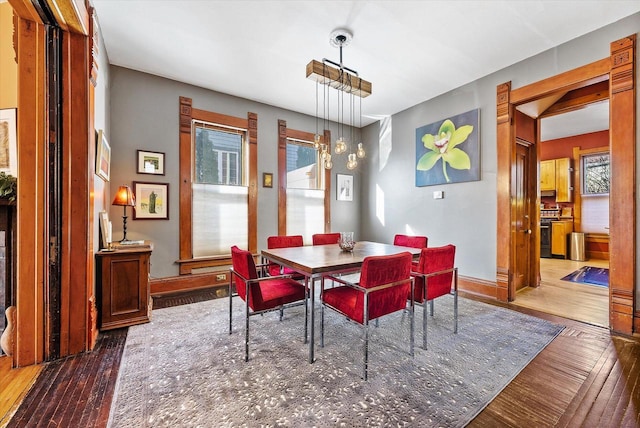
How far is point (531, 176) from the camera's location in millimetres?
4242

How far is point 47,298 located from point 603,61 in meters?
5.56

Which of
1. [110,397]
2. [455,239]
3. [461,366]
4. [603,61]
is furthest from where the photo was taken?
[455,239]

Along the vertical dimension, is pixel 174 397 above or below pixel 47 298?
below

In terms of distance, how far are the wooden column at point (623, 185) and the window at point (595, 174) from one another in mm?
5211

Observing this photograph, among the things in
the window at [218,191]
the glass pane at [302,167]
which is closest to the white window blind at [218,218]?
the window at [218,191]

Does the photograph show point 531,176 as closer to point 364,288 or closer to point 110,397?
point 364,288

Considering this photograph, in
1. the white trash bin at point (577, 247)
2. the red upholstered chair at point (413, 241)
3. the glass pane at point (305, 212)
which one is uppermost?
the glass pane at point (305, 212)

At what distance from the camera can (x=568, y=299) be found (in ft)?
11.8

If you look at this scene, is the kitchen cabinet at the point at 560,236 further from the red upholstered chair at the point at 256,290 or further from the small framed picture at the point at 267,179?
the red upholstered chair at the point at 256,290

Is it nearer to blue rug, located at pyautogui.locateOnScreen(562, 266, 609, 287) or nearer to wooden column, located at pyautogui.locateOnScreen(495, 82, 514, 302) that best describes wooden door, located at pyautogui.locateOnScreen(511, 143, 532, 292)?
wooden column, located at pyautogui.locateOnScreen(495, 82, 514, 302)

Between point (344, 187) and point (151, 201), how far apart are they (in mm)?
3578

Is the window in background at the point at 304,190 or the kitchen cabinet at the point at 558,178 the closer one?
the window in background at the point at 304,190

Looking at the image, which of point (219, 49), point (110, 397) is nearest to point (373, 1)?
point (219, 49)

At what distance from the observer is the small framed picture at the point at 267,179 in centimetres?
472
